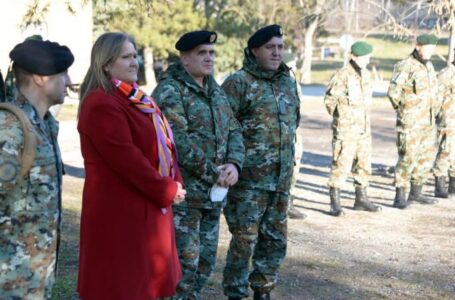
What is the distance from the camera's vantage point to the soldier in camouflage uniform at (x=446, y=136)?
1122cm

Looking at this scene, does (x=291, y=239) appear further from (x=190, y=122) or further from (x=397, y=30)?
(x=397, y=30)

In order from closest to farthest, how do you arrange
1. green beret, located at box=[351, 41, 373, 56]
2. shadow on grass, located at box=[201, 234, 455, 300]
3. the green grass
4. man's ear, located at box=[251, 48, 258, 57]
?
man's ear, located at box=[251, 48, 258, 57]
shadow on grass, located at box=[201, 234, 455, 300]
green beret, located at box=[351, 41, 373, 56]
the green grass

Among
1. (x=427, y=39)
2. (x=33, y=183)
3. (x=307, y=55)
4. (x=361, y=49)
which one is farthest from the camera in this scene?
(x=307, y=55)

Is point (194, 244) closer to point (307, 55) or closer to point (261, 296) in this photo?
point (261, 296)

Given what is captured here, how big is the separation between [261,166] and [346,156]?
4.14 m

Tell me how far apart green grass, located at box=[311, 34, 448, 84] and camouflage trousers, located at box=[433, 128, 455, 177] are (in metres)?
33.0

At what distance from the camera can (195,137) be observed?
16.2ft

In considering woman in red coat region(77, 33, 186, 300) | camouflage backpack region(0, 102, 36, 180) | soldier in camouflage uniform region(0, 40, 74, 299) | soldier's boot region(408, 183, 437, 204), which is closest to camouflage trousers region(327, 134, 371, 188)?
soldier's boot region(408, 183, 437, 204)

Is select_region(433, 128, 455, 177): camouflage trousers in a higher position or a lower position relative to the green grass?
higher

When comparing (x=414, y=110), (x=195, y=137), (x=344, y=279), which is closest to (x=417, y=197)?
(x=414, y=110)

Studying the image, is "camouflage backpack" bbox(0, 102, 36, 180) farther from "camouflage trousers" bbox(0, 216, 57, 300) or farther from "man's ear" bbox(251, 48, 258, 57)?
"man's ear" bbox(251, 48, 258, 57)

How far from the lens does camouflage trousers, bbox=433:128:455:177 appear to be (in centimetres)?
1122

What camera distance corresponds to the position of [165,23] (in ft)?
108

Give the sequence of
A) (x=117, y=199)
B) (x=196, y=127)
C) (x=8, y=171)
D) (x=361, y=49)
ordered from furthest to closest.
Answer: (x=361, y=49) < (x=196, y=127) < (x=117, y=199) < (x=8, y=171)
